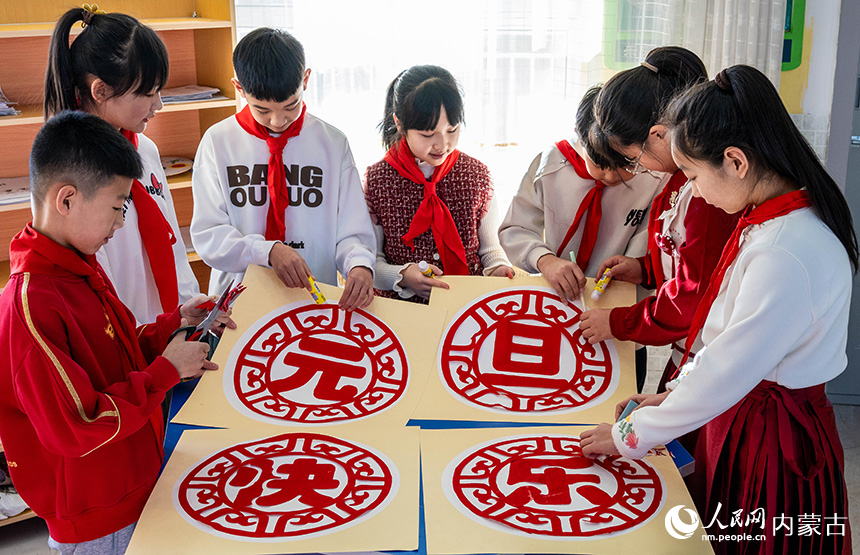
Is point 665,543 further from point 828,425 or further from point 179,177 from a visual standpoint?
point 179,177

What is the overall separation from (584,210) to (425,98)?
0.51 m

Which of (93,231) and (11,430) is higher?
(93,231)

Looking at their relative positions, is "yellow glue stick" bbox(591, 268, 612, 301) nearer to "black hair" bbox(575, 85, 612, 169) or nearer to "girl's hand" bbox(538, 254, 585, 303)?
"girl's hand" bbox(538, 254, 585, 303)

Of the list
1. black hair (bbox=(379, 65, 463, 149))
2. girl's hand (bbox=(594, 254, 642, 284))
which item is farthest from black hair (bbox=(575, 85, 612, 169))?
black hair (bbox=(379, 65, 463, 149))

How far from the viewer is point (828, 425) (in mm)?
1253

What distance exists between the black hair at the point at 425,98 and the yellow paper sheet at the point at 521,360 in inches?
18.4

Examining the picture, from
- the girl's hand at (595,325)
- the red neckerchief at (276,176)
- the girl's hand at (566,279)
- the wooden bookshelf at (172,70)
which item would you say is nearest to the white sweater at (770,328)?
the girl's hand at (595,325)

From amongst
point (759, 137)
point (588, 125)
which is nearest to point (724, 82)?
point (759, 137)

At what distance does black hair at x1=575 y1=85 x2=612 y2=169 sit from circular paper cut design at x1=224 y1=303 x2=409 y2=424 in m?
0.67

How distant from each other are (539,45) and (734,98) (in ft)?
6.97

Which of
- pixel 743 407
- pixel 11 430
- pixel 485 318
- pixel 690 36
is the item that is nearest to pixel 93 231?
pixel 11 430

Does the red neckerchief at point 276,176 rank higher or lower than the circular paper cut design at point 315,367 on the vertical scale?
higher

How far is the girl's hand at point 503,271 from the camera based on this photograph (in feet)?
5.90

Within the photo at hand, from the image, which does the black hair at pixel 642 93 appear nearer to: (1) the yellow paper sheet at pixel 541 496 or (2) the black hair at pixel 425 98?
(2) the black hair at pixel 425 98
